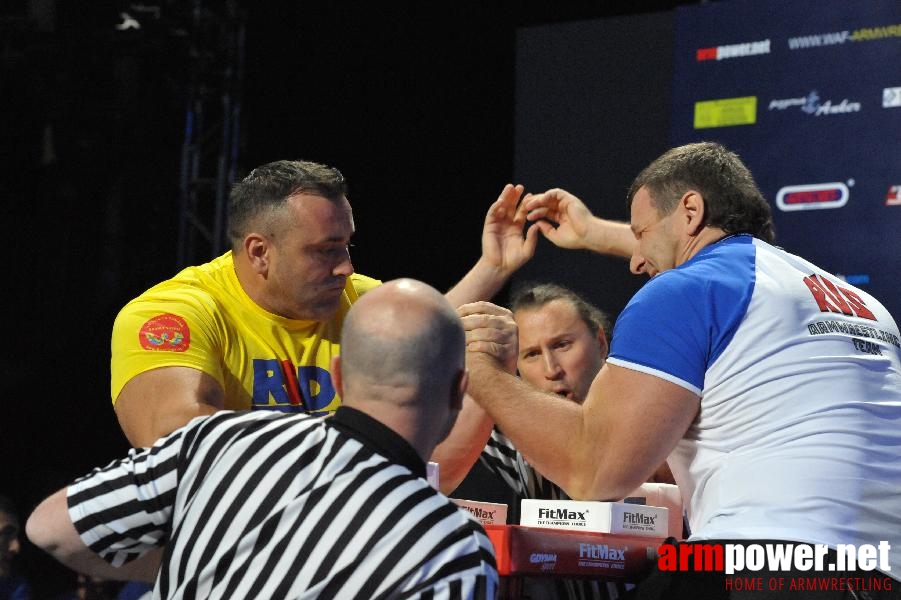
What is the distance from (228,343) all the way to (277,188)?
455 mm

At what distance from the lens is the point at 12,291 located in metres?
7.21

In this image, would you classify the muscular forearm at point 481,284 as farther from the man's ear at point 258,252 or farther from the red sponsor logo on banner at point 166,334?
the red sponsor logo on banner at point 166,334

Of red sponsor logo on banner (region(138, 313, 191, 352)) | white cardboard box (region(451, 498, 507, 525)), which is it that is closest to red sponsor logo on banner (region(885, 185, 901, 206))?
white cardboard box (region(451, 498, 507, 525))

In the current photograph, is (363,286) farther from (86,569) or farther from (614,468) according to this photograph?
(86,569)

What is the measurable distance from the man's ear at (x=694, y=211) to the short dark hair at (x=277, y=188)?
99 cm

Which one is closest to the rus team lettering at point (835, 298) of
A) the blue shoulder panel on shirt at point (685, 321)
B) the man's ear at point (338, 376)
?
the blue shoulder panel on shirt at point (685, 321)

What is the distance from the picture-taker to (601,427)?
2.04 meters

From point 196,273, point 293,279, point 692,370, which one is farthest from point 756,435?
point 196,273

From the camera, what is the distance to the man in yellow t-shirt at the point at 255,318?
8.39 feet

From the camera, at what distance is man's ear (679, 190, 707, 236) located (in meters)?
2.31

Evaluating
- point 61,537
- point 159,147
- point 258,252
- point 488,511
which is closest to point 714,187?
point 488,511

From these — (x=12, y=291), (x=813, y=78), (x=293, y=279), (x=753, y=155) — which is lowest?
(x=12, y=291)

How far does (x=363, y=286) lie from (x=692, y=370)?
135 cm

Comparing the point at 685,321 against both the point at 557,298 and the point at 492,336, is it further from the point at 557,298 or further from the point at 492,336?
the point at 557,298
